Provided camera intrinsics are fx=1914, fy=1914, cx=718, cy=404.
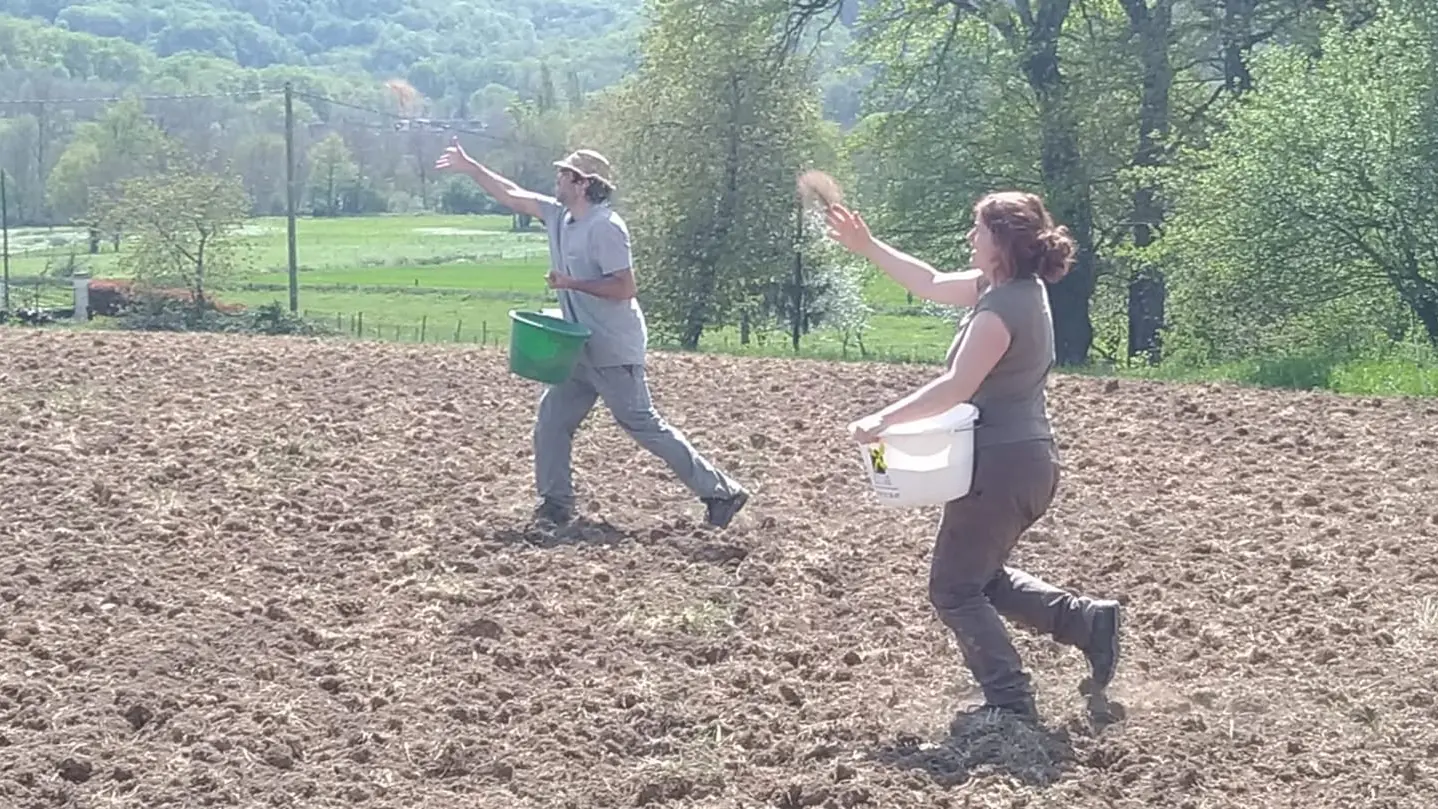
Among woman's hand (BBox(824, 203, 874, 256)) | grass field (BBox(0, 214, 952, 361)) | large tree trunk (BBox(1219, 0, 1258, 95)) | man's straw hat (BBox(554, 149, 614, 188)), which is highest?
large tree trunk (BBox(1219, 0, 1258, 95))

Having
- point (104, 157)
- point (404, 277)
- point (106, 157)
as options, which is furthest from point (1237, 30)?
point (104, 157)

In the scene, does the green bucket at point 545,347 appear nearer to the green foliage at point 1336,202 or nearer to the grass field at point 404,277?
the green foliage at point 1336,202

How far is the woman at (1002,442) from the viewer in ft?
18.7

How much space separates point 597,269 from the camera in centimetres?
848

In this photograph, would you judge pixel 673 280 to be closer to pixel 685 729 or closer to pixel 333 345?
pixel 333 345

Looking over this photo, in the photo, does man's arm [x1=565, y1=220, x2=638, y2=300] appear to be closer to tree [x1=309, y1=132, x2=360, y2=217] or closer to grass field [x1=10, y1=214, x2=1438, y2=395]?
grass field [x1=10, y1=214, x2=1438, y2=395]

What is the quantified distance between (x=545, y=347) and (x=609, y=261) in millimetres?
478

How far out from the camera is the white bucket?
5738 mm

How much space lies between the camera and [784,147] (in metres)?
34.4

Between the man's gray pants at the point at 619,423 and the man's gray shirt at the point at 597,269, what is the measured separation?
0.10m

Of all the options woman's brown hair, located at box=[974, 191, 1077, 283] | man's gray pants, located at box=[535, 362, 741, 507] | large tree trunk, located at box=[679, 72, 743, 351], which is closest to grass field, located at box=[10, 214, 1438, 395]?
large tree trunk, located at box=[679, 72, 743, 351]

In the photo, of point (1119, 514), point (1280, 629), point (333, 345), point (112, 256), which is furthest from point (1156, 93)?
point (112, 256)

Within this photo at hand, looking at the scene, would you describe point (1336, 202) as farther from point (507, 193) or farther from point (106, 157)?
point (106, 157)

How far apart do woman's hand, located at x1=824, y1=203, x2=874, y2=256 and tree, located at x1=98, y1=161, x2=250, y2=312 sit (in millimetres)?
34259
